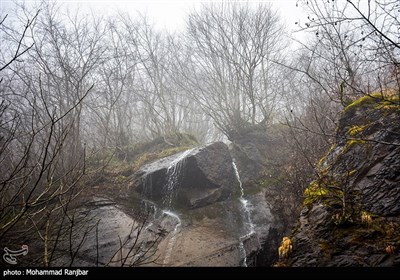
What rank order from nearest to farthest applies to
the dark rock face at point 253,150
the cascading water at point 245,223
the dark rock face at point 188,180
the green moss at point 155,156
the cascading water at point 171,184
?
the cascading water at point 245,223 → the cascading water at point 171,184 → the dark rock face at point 188,180 → the dark rock face at point 253,150 → the green moss at point 155,156

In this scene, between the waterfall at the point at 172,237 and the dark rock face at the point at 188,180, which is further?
the dark rock face at the point at 188,180

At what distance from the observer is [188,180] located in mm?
9547

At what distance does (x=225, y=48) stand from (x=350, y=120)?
26.8 ft

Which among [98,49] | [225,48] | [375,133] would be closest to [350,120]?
[375,133]

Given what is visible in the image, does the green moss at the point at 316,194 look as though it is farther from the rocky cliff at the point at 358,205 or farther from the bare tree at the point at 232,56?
the bare tree at the point at 232,56

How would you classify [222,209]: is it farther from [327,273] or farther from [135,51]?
[135,51]

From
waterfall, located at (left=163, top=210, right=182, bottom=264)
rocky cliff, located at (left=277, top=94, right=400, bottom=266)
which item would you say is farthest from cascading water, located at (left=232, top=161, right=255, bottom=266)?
rocky cliff, located at (left=277, top=94, right=400, bottom=266)

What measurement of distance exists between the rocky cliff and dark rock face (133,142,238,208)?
4686 millimetres

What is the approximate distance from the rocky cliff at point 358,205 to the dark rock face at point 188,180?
184 inches

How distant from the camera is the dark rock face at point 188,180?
29.9 feet

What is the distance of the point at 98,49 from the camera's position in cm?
1227

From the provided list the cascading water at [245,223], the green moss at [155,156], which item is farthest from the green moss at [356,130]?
the green moss at [155,156]

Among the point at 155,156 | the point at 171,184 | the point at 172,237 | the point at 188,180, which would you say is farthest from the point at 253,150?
the point at 172,237

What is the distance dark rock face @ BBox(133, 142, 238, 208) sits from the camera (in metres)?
9.11
